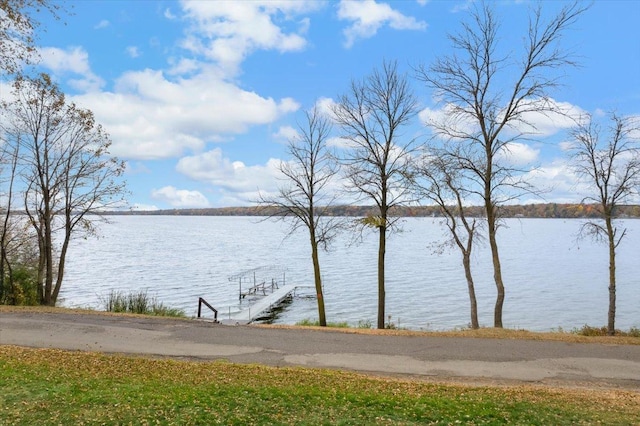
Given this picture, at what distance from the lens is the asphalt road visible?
10875 mm

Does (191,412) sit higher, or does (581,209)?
(581,209)

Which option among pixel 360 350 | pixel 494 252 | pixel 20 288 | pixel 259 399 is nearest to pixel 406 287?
pixel 494 252

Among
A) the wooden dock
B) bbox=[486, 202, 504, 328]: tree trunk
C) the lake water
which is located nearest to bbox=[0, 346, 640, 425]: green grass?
bbox=[486, 202, 504, 328]: tree trunk

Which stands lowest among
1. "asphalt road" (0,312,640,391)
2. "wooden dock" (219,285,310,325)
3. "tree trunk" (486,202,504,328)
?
"wooden dock" (219,285,310,325)

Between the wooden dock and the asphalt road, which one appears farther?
the wooden dock

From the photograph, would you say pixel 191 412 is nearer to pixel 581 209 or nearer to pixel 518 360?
pixel 518 360

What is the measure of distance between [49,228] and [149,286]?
68.6ft

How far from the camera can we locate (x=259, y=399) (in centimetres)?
775

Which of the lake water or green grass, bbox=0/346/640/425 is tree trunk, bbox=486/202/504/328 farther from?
green grass, bbox=0/346/640/425

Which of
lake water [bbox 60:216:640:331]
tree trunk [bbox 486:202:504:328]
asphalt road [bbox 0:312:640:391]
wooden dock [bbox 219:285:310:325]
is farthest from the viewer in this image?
lake water [bbox 60:216:640:331]

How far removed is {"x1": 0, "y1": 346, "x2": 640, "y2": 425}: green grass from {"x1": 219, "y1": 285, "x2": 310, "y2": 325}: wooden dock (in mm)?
15745

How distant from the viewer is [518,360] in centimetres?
1189

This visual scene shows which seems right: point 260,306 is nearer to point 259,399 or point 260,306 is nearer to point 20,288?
point 20,288

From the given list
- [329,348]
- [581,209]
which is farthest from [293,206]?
[581,209]
